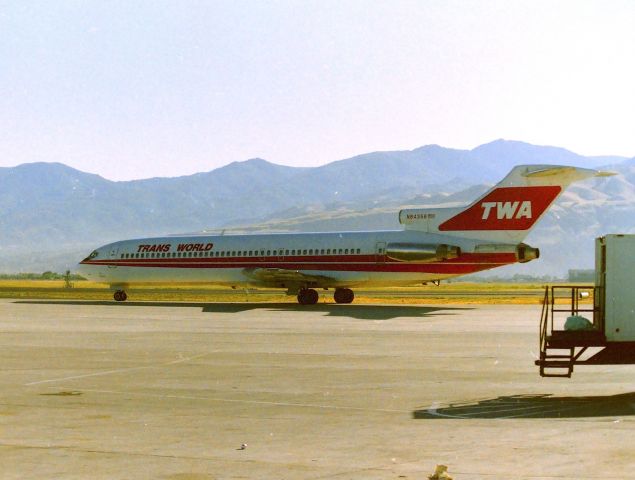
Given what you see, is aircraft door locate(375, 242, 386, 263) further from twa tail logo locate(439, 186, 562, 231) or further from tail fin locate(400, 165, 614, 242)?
twa tail logo locate(439, 186, 562, 231)

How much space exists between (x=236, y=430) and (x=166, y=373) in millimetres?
7491

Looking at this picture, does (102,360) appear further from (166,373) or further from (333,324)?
(333,324)

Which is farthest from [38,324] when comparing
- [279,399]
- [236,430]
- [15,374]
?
[236,430]

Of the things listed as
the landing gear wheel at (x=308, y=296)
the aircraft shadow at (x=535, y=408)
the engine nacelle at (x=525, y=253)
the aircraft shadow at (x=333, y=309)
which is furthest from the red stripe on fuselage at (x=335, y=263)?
the aircraft shadow at (x=535, y=408)

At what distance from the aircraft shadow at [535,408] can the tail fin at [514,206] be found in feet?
90.8

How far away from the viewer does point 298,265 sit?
5181 cm

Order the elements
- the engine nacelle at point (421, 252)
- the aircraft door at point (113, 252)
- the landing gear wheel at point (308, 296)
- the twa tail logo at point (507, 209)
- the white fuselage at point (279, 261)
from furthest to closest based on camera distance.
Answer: the aircraft door at point (113, 252)
the landing gear wheel at point (308, 296)
the white fuselage at point (279, 261)
the engine nacelle at point (421, 252)
the twa tail logo at point (507, 209)

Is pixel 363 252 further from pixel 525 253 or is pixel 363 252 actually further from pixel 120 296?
pixel 120 296

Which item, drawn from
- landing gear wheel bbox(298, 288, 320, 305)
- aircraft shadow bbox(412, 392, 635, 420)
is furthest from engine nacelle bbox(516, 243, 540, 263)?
aircraft shadow bbox(412, 392, 635, 420)

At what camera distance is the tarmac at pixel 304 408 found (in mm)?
11008

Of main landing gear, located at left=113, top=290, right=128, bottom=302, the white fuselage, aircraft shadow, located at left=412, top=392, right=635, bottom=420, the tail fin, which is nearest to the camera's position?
aircraft shadow, located at left=412, top=392, right=635, bottom=420

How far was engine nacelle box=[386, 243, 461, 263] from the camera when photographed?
1817 inches

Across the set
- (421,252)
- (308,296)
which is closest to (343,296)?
(308,296)

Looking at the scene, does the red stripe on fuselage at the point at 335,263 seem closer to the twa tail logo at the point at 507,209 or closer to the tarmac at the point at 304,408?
the twa tail logo at the point at 507,209
